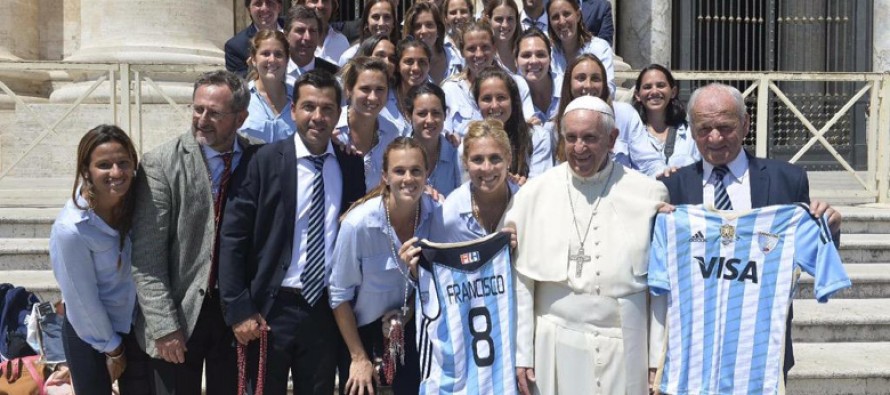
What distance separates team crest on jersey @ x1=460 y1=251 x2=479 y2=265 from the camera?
3879 mm

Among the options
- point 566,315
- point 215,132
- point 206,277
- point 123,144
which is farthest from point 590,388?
point 123,144

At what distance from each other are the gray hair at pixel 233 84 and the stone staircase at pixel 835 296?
300 cm

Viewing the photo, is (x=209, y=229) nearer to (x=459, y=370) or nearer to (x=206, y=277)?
(x=206, y=277)

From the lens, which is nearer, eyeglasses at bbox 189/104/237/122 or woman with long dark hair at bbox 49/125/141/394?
woman with long dark hair at bbox 49/125/141/394

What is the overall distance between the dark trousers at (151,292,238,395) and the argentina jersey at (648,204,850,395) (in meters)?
1.95

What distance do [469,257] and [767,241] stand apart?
127 centimetres

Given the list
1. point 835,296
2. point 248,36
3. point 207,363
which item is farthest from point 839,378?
point 248,36

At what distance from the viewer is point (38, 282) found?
6.29m

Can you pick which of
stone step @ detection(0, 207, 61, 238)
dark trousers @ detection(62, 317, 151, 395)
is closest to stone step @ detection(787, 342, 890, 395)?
dark trousers @ detection(62, 317, 151, 395)

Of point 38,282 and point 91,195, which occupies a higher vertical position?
point 91,195

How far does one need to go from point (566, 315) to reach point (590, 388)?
324mm

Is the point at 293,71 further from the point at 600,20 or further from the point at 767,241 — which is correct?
the point at 767,241

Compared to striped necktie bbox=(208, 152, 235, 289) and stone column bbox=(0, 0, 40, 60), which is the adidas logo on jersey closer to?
striped necktie bbox=(208, 152, 235, 289)

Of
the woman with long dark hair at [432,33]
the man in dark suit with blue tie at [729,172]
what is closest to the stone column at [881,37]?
the woman with long dark hair at [432,33]
